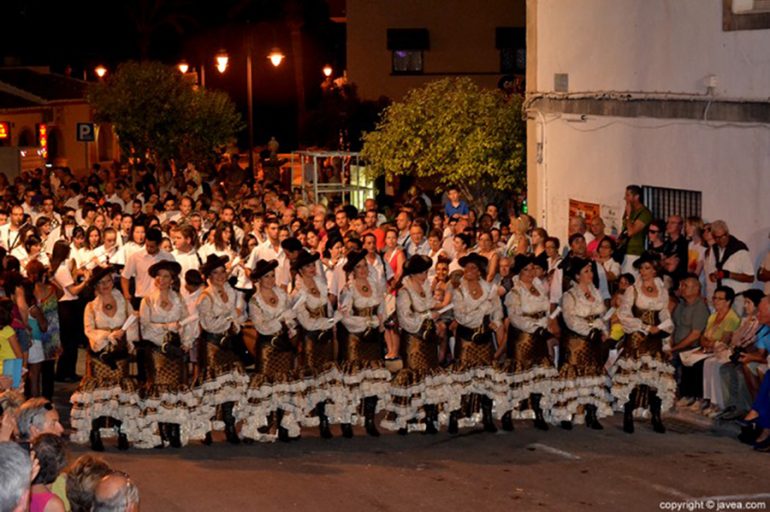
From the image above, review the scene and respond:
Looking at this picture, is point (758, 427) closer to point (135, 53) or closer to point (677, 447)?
point (677, 447)

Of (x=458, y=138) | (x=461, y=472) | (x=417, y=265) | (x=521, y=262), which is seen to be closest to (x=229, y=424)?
(x=417, y=265)

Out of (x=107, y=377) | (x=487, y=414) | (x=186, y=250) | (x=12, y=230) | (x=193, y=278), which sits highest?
(x=12, y=230)

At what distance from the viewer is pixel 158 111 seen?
34.5 m

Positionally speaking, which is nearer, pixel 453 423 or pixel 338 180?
pixel 453 423

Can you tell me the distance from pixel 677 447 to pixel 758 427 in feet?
2.62

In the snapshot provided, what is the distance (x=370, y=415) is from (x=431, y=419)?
618mm

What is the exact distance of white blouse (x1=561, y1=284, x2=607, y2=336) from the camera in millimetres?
15172

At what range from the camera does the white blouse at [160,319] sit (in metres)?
14.6

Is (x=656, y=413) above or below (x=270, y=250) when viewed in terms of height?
below

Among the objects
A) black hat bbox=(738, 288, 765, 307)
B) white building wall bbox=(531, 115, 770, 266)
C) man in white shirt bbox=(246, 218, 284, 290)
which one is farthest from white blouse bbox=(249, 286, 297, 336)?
white building wall bbox=(531, 115, 770, 266)

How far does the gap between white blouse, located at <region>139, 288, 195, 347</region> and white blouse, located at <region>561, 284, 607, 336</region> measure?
3769mm

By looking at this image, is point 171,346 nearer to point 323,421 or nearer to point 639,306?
point 323,421

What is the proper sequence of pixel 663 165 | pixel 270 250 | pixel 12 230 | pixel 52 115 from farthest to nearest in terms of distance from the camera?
pixel 52 115 → pixel 12 230 → pixel 663 165 → pixel 270 250

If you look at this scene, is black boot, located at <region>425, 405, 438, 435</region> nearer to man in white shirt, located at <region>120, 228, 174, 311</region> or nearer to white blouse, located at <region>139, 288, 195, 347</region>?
white blouse, located at <region>139, 288, 195, 347</region>
